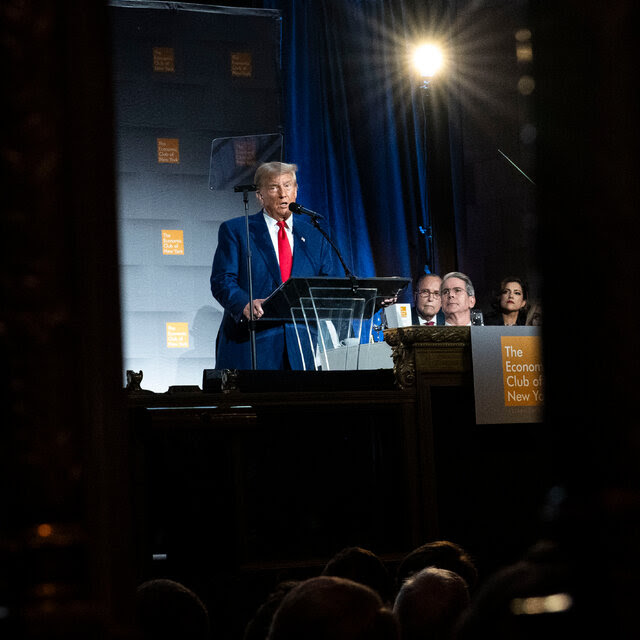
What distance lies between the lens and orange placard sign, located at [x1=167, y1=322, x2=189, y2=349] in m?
6.68

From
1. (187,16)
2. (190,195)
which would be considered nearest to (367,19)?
(187,16)

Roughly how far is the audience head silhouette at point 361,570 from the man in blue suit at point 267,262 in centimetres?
414

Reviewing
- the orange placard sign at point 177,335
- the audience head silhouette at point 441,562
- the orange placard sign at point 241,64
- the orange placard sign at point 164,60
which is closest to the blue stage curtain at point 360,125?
the orange placard sign at point 241,64

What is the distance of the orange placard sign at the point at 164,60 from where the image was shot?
268 inches

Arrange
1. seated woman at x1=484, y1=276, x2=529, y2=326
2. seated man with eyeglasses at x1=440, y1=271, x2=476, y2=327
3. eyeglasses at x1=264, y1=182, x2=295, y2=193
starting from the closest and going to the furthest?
seated man with eyeglasses at x1=440, y1=271, x2=476, y2=327 → seated woman at x1=484, y1=276, x2=529, y2=326 → eyeglasses at x1=264, y1=182, x2=295, y2=193

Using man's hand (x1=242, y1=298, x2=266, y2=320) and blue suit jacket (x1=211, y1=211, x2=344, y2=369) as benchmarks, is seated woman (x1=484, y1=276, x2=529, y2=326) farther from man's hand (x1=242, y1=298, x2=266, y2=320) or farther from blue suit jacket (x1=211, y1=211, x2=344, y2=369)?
man's hand (x1=242, y1=298, x2=266, y2=320)

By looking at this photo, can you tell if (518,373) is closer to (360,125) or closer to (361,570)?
(361,570)

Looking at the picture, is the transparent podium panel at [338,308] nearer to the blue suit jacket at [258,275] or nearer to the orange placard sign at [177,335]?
the blue suit jacket at [258,275]

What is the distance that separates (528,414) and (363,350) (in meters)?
0.99

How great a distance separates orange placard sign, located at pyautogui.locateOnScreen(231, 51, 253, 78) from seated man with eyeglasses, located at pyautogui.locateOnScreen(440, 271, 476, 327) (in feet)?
8.34

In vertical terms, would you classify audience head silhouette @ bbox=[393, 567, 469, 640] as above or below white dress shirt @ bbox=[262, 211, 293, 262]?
below

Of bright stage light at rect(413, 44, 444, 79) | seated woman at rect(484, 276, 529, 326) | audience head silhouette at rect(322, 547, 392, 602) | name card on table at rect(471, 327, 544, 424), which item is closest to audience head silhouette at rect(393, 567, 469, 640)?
audience head silhouette at rect(322, 547, 392, 602)

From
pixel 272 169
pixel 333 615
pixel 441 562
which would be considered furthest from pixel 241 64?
pixel 333 615

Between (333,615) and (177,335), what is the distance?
19.5 ft
